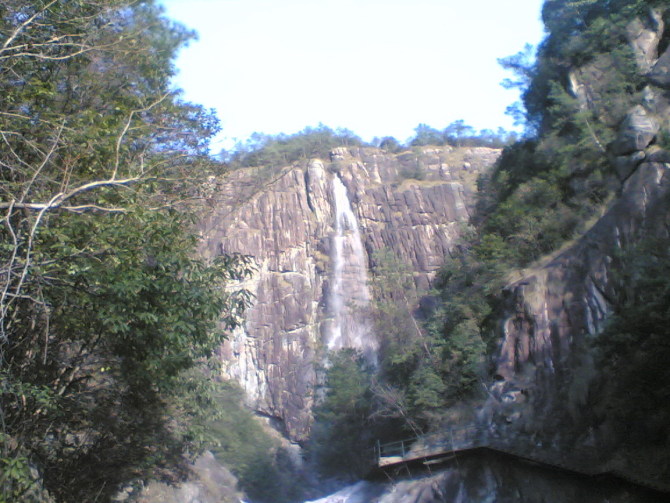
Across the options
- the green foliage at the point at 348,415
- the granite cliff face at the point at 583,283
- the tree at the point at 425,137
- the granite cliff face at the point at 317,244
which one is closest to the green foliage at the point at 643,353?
the granite cliff face at the point at 583,283

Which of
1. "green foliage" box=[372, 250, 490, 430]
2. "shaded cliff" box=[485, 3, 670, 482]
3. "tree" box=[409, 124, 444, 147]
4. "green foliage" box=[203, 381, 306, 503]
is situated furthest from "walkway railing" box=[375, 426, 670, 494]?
"tree" box=[409, 124, 444, 147]

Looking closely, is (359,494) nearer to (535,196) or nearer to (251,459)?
(535,196)

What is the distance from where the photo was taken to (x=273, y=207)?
56625mm

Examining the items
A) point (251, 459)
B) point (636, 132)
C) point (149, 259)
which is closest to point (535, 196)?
point (636, 132)

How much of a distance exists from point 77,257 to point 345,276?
4761 centimetres

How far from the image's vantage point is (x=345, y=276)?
5325cm

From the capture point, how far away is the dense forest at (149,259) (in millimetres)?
5879

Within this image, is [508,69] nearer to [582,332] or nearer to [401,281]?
[401,281]

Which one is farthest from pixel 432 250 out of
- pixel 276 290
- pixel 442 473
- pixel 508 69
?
pixel 442 473

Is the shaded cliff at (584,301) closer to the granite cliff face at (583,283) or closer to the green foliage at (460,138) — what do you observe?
the granite cliff face at (583,283)

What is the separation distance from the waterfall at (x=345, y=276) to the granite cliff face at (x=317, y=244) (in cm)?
11

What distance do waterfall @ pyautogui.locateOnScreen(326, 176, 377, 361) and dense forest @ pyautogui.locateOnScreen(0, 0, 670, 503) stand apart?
25.9m

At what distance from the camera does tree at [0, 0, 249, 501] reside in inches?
219

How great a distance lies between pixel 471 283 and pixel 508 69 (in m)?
9.90
